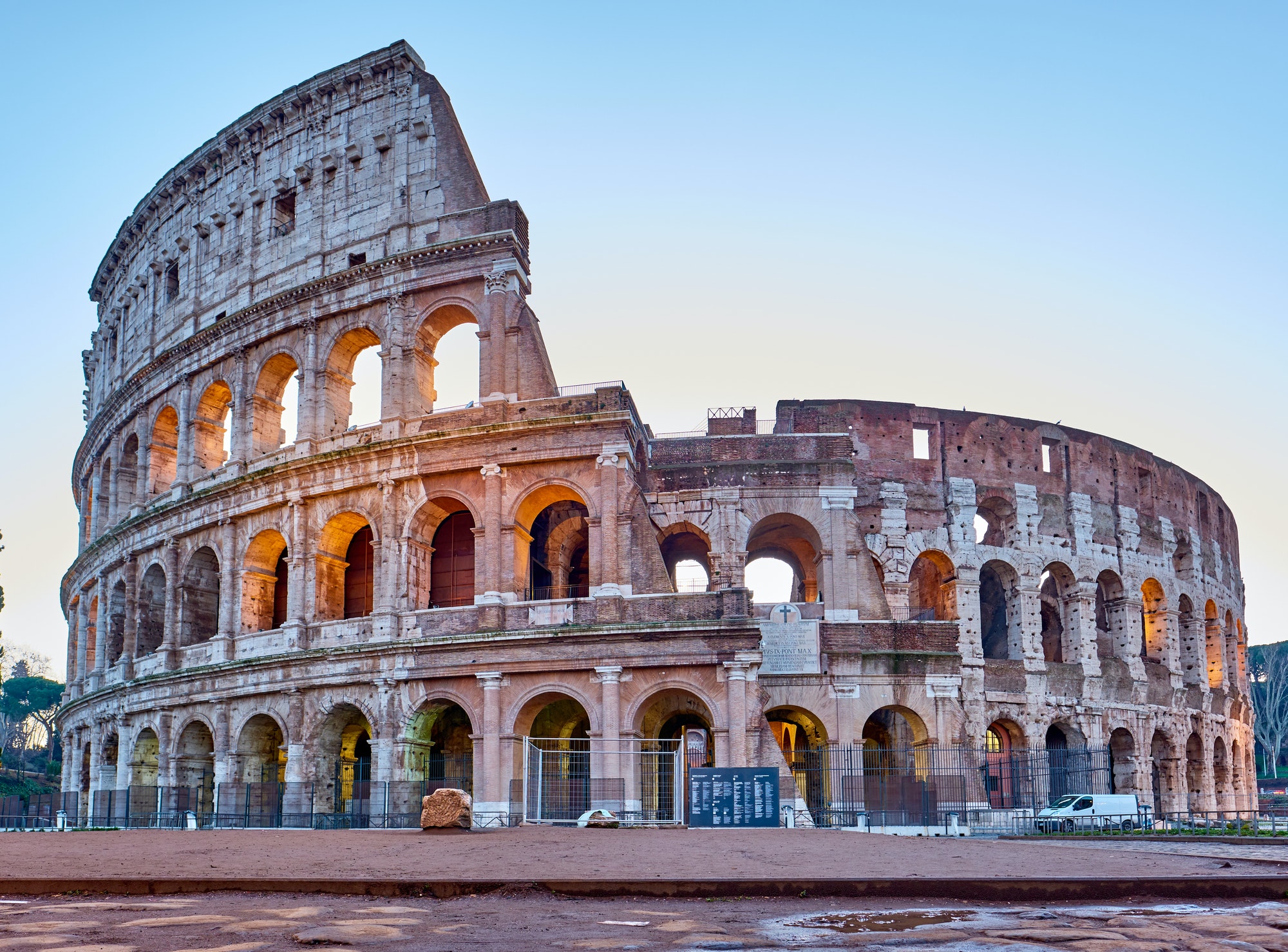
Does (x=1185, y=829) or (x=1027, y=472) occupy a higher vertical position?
(x=1027, y=472)

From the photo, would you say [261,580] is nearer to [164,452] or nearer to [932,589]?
[164,452]

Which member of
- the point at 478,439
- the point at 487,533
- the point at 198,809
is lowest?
the point at 198,809

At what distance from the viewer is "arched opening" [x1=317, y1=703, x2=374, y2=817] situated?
24.6 m

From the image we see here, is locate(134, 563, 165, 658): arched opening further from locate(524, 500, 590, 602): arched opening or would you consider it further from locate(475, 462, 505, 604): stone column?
locate(475, 462, 505, 604): stone column

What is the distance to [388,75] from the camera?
91.2 feet

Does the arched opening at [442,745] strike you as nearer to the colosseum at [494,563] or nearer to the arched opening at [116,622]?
the colosseum at [494,563]

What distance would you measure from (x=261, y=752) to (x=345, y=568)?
14.2 ft

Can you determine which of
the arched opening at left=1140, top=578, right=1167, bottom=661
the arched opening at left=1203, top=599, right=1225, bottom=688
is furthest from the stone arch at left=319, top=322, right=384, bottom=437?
the arched opening at left=1203, top=599, right=1225, bottom=688

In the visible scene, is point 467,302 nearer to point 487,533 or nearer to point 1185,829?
point 487,533

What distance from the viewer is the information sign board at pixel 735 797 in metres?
18.5

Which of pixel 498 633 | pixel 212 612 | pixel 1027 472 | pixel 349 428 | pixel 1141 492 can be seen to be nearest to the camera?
pixel 498 633

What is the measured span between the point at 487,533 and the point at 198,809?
907 cm

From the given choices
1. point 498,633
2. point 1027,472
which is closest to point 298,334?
point 498,633

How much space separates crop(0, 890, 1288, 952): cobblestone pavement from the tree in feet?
173
